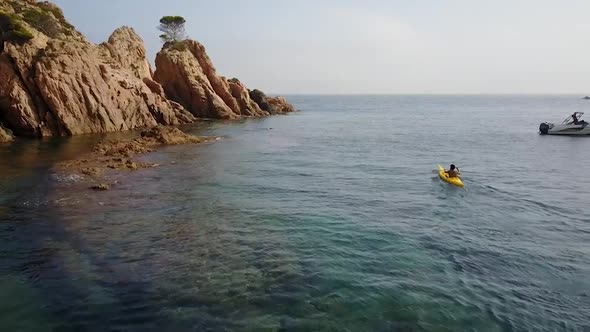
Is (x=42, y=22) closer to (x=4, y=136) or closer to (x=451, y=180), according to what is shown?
(x=4, y=136)

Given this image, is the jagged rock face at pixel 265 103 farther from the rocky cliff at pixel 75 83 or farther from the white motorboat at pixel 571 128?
the white motorboat at pixel 571 128

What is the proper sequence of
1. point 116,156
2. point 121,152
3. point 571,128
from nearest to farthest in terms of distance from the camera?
point 116,156
point 121,152
point 571,128

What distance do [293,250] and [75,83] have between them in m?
46.4

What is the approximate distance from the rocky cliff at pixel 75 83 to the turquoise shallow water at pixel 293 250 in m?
17.9

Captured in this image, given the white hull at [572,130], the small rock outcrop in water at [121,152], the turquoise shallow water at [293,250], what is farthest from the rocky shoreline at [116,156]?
the white hull at [572,130]

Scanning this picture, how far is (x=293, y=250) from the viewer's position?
677 inches

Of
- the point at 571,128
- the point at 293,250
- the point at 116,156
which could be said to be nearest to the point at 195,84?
the point at 116,156

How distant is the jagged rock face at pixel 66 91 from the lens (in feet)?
158

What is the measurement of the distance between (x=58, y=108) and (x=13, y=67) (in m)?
6.28

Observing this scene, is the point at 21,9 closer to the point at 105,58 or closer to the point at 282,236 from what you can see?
the point at 105,58

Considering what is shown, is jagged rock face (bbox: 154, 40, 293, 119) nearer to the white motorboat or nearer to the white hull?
the white motorboat

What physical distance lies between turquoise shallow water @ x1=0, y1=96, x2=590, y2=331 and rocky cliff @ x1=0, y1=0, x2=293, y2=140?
58.8 feet

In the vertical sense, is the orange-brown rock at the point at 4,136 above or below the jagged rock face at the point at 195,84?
below

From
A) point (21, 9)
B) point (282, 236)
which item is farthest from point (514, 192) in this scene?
point (21, 9)
